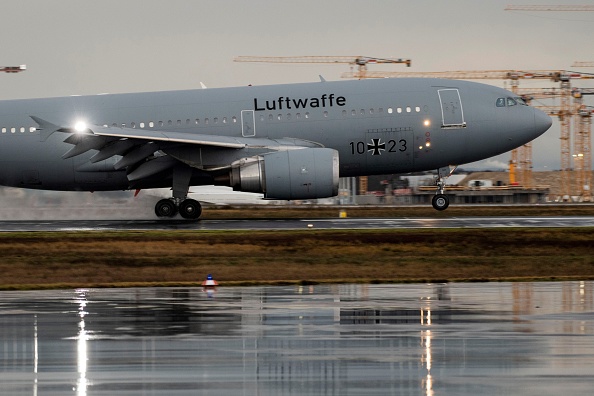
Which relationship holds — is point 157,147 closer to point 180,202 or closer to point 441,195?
point 180,202

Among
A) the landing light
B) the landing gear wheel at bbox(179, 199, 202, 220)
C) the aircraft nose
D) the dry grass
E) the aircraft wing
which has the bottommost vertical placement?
the dry grass

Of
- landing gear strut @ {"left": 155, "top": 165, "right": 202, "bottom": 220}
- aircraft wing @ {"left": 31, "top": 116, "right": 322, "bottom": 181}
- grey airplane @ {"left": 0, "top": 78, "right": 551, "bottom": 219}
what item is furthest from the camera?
landing gear strut @ {"left": 155, "top": 165, "right": 202, "bottom": 220}

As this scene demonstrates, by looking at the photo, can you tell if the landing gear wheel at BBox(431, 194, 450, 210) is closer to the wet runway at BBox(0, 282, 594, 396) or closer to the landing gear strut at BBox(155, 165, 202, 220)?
the landing gear strut at BBox(155, 165, 202, 220)

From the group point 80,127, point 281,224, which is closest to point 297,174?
Result: point 281,224

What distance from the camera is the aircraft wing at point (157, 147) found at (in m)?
37.9

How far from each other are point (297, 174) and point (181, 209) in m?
5.42

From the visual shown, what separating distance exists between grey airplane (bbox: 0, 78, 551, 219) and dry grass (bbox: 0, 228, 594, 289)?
7535 mm

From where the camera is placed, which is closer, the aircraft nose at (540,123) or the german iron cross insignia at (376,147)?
the german iron cross insignia at (376,147)

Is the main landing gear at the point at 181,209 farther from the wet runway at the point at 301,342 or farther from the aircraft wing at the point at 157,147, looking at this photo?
the wet runway at the point at 301,342

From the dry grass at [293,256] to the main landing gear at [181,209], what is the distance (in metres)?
7.75

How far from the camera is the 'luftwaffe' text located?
132 feet

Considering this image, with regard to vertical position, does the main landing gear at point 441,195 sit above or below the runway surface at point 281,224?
above

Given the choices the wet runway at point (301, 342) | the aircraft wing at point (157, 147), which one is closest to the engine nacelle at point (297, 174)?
the aircraft wing at point (157, 147)

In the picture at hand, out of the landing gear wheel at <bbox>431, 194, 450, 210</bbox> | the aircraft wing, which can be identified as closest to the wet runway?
the aircraft wing
